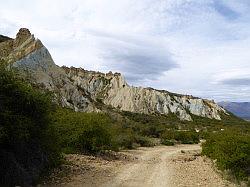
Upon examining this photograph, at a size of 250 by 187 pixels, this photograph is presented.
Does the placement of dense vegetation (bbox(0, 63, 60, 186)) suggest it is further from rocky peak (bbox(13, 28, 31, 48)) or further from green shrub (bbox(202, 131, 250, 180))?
rocky peak (bbox(13, 28, 31, 48))

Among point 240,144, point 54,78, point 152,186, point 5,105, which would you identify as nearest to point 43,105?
point 5,105

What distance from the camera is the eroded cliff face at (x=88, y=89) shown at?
60.1m

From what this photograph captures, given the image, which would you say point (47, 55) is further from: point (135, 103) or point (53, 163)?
point (135, 103)

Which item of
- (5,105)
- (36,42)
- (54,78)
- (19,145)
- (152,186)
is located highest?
(36,42)

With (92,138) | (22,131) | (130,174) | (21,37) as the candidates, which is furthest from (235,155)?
(21,37)

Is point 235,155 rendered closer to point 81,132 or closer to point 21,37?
point 81,132

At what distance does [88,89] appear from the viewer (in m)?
109

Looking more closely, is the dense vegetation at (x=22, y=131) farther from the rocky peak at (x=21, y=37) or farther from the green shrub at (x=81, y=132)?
the rocky peak at (x=21, y=37)

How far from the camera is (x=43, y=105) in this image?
18656 millimetres

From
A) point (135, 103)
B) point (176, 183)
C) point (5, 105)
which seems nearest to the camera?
point (5, 105)

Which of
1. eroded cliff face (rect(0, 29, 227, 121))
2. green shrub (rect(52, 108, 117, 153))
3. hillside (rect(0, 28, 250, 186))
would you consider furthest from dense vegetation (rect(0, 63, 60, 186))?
eroded cliff face (rect(0, 29, 227, 121))

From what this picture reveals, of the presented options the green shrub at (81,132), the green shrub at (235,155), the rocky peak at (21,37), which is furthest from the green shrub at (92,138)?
the rocky peak at (21,37)

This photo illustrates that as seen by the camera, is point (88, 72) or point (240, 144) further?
point (88, 72)

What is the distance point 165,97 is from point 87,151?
314ft
